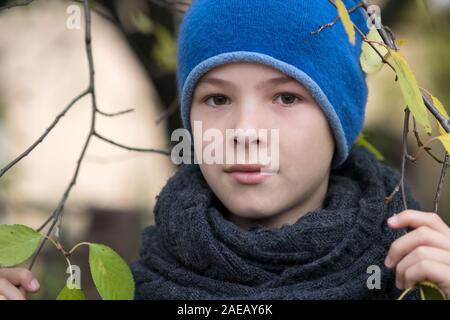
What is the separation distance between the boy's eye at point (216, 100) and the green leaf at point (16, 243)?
482 millimetres

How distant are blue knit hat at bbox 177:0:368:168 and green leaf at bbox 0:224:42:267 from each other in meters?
0.50

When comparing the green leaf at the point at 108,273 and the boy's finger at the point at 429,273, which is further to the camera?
the green leaf at the point at 108,273

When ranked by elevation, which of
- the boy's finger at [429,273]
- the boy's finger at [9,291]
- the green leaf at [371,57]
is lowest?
the boy's finger at [9,291]

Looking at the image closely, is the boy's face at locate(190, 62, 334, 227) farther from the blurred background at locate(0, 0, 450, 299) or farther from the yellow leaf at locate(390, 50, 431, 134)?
the blurred background at locate(0, 0, 450, 299)

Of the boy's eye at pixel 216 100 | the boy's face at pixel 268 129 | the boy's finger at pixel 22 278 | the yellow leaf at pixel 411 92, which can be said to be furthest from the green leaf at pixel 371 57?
the boy's finger at pixel 22 278

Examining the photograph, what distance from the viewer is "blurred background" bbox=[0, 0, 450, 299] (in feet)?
12.3

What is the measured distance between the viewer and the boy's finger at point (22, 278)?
1.55 metres

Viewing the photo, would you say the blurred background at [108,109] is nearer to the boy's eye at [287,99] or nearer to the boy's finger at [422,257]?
the boy's eye at [287,99]

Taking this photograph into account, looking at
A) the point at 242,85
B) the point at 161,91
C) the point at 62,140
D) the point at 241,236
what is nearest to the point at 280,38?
the point at 242,85

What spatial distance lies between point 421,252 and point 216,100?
1.91 ft

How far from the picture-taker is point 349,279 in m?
1.53

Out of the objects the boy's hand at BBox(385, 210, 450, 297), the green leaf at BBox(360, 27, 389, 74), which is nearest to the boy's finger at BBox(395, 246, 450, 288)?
the boy's hand at BBox(385, 210, 450, 297)

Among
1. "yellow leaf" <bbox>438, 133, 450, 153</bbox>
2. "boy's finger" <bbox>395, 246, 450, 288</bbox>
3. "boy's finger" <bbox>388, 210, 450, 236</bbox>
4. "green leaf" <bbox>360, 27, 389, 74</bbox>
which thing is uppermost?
"green leaf" <bbox>360, 27, 389, 74</bbox>
